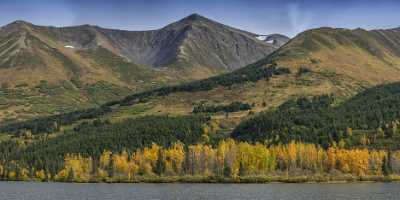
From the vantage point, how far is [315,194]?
582ft

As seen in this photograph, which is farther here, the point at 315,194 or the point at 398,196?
the point at 315,194

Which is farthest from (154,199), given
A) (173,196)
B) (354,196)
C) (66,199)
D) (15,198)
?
(354,196)

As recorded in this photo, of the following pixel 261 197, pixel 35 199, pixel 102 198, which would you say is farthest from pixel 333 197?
pixel 35 199

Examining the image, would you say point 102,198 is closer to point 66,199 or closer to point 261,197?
point 66,199

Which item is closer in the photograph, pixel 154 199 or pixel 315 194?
pixel 154 199

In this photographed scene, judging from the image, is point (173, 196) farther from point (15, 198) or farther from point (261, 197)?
point (15, 198)

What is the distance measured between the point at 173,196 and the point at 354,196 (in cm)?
4788

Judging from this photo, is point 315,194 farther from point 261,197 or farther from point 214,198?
point 214,198

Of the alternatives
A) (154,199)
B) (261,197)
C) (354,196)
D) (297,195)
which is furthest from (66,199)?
(354,196)

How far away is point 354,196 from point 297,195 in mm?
14965

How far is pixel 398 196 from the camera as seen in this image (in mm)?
164000

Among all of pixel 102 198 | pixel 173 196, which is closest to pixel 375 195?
pixel 173 196

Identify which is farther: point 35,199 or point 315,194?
point 315,194

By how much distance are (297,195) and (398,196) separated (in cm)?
2597
